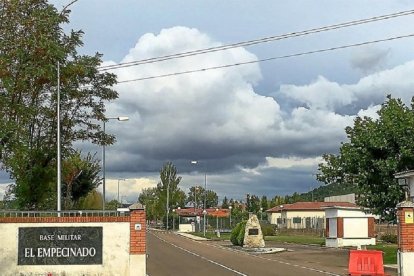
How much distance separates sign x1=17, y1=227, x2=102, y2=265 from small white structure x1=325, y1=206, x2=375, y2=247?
31.1 m

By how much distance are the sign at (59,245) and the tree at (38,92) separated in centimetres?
355

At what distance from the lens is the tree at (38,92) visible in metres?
24.7

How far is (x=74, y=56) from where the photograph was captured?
30.0 m

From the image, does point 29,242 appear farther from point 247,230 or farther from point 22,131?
point 247,230

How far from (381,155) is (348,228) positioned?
55.6 feet

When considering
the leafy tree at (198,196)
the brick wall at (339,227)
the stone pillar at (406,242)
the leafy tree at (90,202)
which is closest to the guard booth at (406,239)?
the stone pillar at (406,242)

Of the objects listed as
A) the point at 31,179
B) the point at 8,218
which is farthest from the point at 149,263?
the point at 8,218

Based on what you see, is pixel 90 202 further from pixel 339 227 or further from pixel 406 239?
pixel 406 239

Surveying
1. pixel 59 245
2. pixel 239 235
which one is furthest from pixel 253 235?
pixel 59 245

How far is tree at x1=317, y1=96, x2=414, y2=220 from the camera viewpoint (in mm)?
33469

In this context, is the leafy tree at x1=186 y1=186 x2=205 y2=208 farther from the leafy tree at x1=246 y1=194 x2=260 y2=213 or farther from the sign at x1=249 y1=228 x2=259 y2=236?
the sign at x1=249 y1=228 x2=259 y2=236

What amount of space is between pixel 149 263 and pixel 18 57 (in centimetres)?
1231

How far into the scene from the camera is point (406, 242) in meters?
22.8

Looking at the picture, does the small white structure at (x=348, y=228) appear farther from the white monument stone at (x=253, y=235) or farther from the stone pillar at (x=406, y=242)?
the stone pillar at (x=406, y=242)
